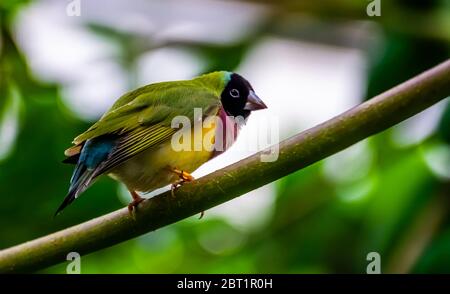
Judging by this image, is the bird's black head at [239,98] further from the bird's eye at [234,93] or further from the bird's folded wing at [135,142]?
the bird's folded wing at [135,142]

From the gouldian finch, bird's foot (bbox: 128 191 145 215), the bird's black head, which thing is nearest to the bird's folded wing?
the gouldian finch

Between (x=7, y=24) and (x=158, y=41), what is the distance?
27.1 inches

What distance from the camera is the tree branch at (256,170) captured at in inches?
87.5

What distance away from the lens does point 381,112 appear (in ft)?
7.36

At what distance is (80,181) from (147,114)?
0.51 metres

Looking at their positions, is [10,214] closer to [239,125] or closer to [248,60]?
[239,125]

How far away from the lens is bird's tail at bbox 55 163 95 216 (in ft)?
8.54

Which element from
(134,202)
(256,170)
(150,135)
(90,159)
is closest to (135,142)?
(150,135)

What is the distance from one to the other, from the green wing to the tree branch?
0.46 meters

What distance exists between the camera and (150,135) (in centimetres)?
310

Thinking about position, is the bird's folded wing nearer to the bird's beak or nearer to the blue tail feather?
the blue tail feather

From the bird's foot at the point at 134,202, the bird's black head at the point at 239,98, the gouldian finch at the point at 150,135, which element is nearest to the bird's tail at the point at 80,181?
the gouldian finch at the point at 150,135

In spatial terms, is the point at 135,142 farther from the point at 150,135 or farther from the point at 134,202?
the point at 134,202

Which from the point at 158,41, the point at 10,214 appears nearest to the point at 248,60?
the point at 158,41
